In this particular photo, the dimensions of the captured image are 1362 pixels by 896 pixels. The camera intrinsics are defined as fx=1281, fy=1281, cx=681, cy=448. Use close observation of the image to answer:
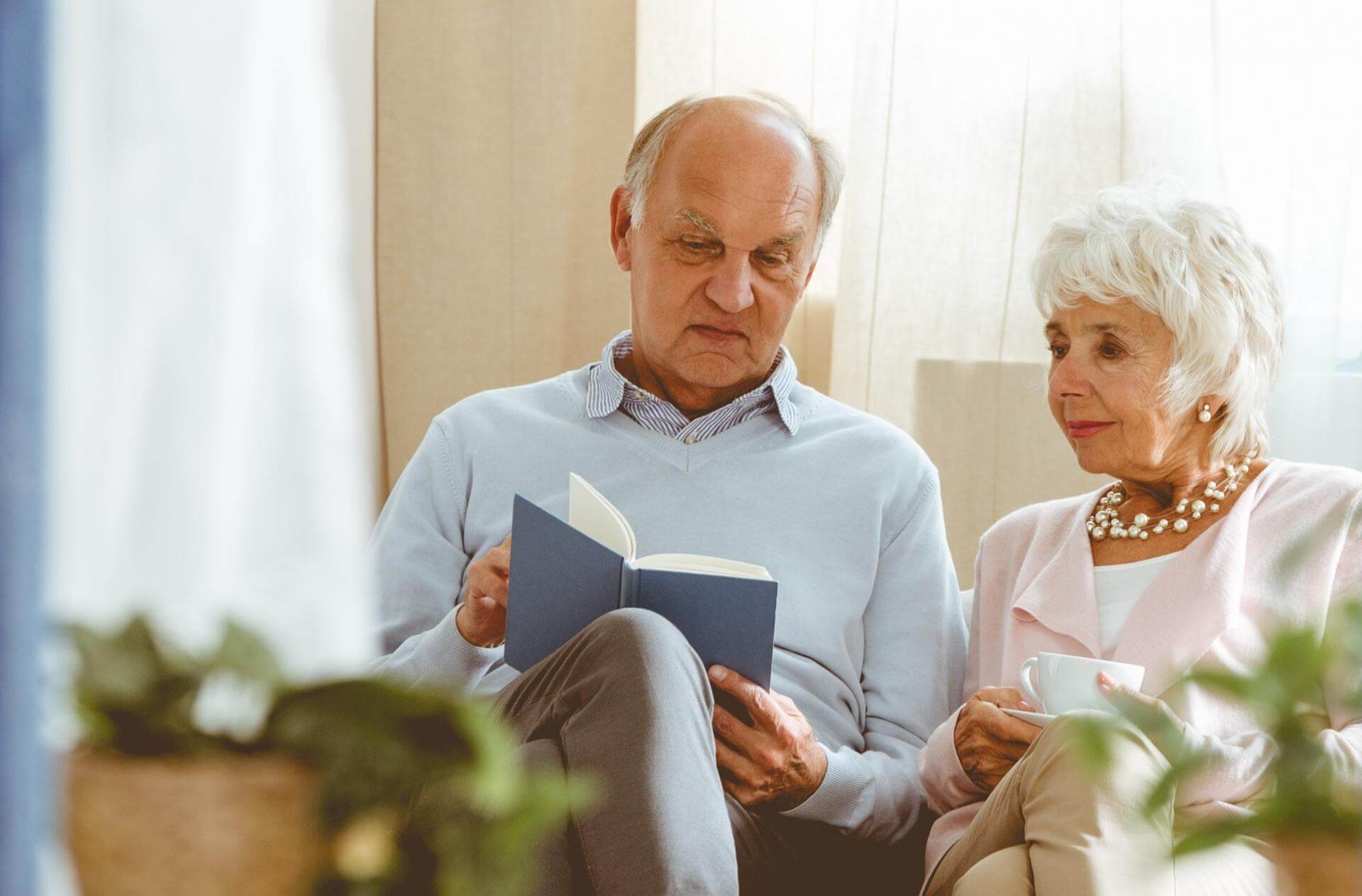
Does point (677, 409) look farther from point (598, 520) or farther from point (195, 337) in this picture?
point (195, 337)

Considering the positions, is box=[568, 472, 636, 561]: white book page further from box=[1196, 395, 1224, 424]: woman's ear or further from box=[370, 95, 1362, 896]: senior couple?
box=[1196, 395, 1224, 424]: woman's ear

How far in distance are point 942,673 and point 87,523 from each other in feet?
Result: 4.50

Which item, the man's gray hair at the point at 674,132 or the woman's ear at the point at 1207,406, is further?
the man's gray hair at the point at 674,132

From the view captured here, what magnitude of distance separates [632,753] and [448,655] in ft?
1.65

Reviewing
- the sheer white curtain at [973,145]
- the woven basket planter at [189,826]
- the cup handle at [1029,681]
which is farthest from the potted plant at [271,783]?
the sheer white curtain at [973,145]

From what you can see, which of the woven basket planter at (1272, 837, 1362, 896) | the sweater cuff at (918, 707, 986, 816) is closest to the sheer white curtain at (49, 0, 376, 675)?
the woven basket planter at (1272, 837, 1362, 896)

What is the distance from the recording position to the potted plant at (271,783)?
0.44m

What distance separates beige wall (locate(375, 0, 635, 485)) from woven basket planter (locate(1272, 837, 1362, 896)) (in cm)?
242

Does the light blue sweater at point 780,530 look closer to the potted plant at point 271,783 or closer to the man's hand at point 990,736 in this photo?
the man's hand at point 990,736

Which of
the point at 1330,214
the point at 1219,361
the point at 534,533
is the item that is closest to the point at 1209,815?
the point at 1219,361

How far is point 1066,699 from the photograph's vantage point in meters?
1.35

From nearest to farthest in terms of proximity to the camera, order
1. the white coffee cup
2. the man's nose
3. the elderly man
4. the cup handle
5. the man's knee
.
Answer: the man's knee < the white coffee cup < the cup handle < the elderly man < the man's nose

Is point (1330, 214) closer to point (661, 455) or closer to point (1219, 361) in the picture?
point (1219, 361)

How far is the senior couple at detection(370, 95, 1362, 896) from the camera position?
4.01ft
